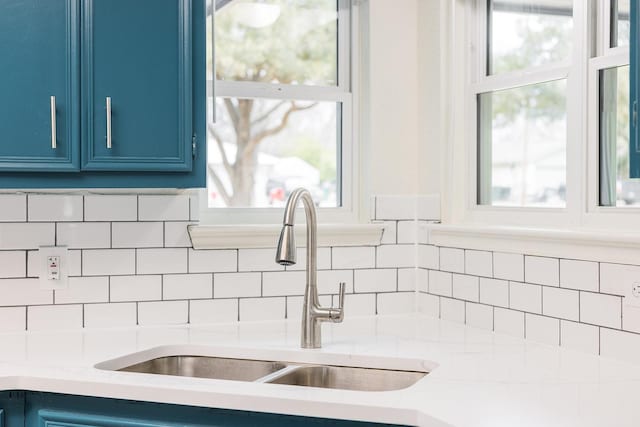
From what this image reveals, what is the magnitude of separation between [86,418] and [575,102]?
1.53m

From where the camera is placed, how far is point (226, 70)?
112 inches

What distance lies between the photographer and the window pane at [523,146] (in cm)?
243

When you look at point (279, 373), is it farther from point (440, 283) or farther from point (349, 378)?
point (440, 283)

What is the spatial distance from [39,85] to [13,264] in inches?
23.5

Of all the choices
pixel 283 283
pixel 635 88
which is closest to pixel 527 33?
pixel 635 88

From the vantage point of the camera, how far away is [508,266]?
248 cm

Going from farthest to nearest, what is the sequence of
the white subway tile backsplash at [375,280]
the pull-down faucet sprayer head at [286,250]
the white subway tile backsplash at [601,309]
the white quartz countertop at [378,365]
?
the white subway tile backsplash at [375,280] → the pull-down faucet sprayer head at [286,250] → the white subway tile backsplash at [601,309] → the white quartz countertop at [378,365]

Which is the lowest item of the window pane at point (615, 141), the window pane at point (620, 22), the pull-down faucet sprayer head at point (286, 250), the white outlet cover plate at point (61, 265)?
the white outlet cover plate at point (61, 265)

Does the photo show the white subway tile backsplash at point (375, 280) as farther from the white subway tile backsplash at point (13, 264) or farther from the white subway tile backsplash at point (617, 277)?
the white subway tile backsplash at point (13, 264)

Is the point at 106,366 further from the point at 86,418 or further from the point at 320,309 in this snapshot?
the point at 320,309

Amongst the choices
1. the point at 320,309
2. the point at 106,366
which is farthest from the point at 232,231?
the point at 106,366

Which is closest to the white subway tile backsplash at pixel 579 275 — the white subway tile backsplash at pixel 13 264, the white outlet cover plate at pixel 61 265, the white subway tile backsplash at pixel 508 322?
the white subway tile backsplash at pixel 508 322

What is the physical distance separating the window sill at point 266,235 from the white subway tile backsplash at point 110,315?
0.95 ft

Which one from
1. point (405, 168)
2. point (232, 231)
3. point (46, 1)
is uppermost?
point (46, 1)
